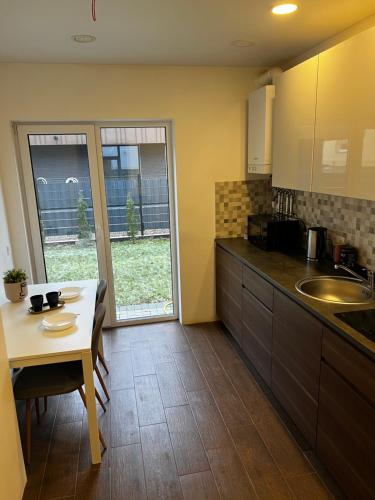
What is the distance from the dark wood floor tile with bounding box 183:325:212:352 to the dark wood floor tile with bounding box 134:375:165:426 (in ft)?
2.06

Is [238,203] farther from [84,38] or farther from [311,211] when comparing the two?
[84,38]

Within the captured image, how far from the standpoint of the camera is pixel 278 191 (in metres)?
3.69

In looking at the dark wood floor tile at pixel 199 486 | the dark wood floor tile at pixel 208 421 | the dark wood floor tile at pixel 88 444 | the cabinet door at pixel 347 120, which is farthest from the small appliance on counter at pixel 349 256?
the dark wood floor tile at pixel 88 444

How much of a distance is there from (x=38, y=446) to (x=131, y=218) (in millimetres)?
2205

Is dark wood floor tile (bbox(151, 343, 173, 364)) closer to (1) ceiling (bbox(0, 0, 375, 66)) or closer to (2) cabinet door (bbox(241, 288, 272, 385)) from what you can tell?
(2) cabinet door (bbox(241, 288, 272, 385))

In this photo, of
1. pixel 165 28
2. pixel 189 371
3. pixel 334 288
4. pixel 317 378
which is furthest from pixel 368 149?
pixel 189 371

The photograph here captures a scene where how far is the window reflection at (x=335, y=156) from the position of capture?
212 centimetres

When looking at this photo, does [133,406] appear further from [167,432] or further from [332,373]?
[332,373]

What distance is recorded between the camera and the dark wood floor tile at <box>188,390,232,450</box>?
7.58 ft

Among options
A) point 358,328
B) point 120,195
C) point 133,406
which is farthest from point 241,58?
point 133,406

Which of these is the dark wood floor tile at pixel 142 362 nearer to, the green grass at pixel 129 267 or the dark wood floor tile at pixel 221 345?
the dark wood floor tile at pixel 221 345

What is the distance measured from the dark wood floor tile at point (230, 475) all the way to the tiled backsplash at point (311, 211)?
5.05 feet

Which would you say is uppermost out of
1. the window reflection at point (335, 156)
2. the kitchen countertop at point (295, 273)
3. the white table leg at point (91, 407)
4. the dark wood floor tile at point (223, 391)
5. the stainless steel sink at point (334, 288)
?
the window reflection at point (335, 156)

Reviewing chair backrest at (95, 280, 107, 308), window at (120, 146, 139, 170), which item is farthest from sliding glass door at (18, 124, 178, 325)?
chair backrest at (95, 280, 107, 308)
